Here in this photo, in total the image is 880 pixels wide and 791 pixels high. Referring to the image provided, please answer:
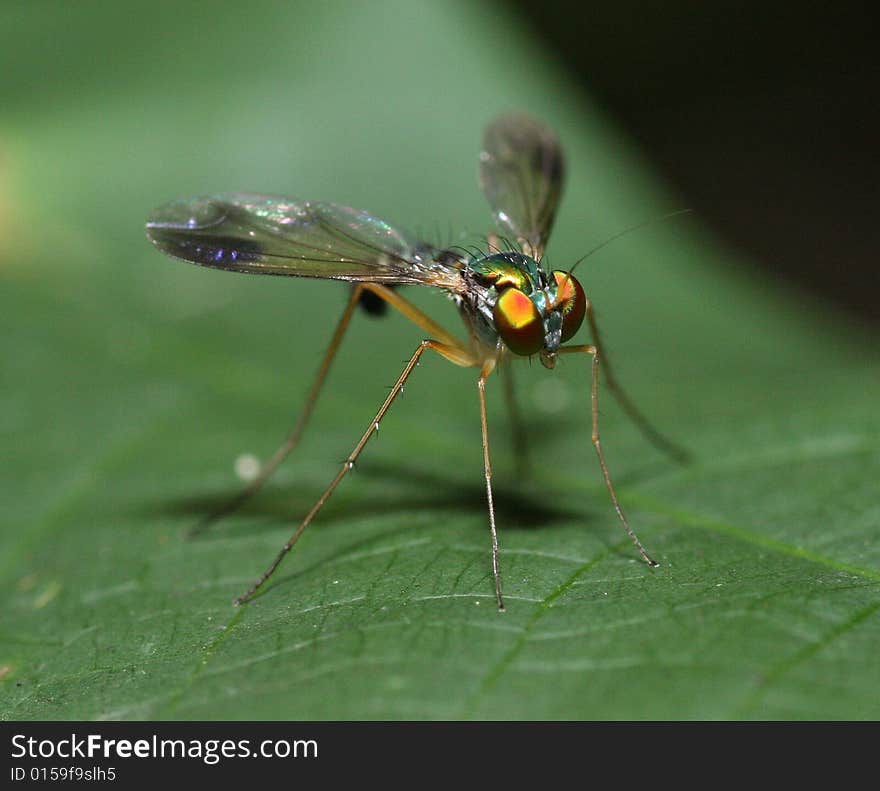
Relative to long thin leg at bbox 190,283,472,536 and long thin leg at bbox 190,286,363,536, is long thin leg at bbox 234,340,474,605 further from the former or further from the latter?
long thin leg at bbox 190,286,363,536

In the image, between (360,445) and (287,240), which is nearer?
(360,445)

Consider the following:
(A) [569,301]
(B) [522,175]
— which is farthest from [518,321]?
(B) [522,175]

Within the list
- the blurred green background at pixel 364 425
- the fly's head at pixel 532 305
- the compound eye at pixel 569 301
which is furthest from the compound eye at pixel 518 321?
the blurred green background at pixel 364 425

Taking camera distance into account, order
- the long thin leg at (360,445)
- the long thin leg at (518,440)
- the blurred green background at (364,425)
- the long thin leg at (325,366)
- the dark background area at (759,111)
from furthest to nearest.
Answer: the dark background area at (759,111)
the long thin leg at (518,440)
the long thin leg at (325,366)
the long thin leg at (360,445)
the blurred green background at (364,425)

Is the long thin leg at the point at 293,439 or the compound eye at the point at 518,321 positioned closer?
the compound eye at the point at 518,321

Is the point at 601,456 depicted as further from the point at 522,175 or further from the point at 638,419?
the point at 522,175

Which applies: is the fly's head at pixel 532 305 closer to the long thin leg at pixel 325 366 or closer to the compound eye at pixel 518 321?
the compound eye at pixel 518 321

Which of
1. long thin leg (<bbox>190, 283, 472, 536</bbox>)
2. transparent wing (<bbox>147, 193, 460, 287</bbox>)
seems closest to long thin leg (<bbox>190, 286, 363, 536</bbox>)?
long thin leg (<bbox>190, 283, 472, 536</bbox>)

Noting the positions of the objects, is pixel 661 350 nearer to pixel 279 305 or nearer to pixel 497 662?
pixel 279 305
